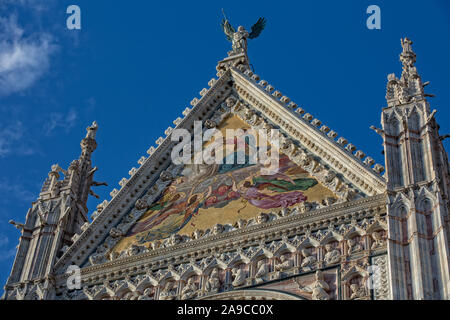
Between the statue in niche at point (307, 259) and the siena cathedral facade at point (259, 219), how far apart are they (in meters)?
0.04

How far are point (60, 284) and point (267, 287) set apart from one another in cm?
404

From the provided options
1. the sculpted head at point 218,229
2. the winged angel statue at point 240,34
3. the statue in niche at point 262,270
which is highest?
the winged angel statue at point 240,34

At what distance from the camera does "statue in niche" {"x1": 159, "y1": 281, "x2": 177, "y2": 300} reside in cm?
1720

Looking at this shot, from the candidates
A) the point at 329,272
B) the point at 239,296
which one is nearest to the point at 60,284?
the point at 239,296

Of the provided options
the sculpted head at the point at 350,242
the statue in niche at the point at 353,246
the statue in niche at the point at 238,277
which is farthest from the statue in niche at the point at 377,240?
the statue in niche at the point at 238,277

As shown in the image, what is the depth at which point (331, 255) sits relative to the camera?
16453 millimetres

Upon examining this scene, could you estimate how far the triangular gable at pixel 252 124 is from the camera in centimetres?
1798

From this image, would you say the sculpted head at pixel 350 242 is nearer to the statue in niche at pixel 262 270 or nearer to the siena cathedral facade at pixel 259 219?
the siena cathedral facade at pixel 259 219

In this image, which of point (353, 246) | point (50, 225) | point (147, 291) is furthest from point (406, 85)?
point (50, 225)

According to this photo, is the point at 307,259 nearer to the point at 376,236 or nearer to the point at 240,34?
the point at 376,236
